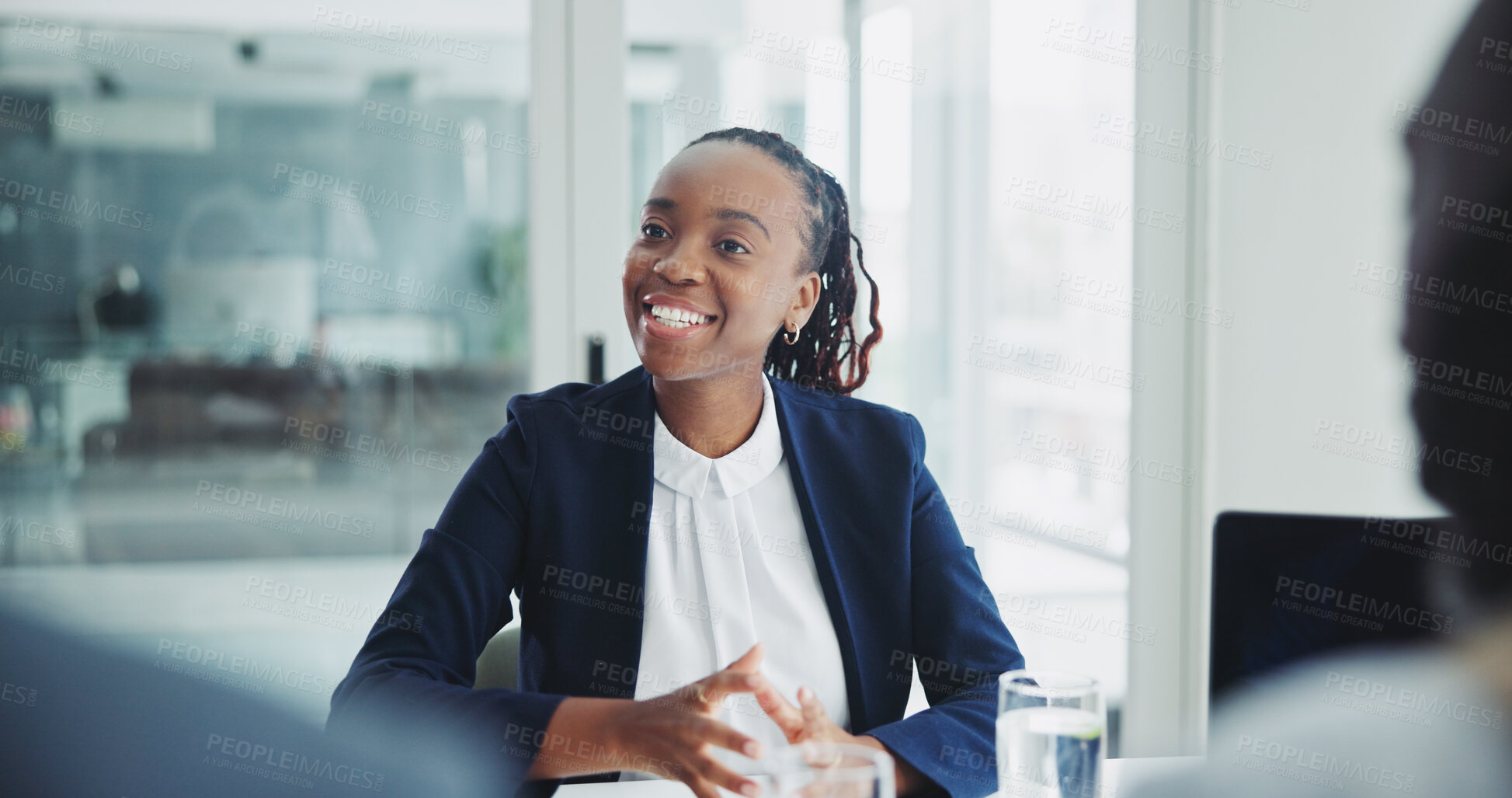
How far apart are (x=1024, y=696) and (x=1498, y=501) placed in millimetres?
610

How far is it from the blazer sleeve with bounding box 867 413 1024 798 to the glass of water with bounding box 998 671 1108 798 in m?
0.27

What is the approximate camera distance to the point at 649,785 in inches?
43.8

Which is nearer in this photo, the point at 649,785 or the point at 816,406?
the point at 649,785

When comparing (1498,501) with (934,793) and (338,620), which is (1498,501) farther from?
(338,620)

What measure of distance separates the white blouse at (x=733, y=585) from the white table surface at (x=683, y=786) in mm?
183

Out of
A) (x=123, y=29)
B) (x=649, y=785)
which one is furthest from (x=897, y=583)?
(x=123, y=29)

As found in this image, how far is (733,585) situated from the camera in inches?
52.9

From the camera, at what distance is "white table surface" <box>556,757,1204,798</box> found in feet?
3.55

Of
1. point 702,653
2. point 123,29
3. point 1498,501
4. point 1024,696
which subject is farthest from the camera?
point 123,29

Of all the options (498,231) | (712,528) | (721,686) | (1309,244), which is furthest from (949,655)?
(1309,244)

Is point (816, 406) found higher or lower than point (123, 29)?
lower

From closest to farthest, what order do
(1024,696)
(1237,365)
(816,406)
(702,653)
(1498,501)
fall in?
(1024,696)
(1498,501)
(702,653)
(816,406)
(1237,365)

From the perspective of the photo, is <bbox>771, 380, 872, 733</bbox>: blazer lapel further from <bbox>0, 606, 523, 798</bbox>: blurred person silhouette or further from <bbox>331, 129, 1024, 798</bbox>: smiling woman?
<bbox>0, 606, 523, 798</bbox>: blurred person silhouette

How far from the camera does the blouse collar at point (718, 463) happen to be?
1.40m
